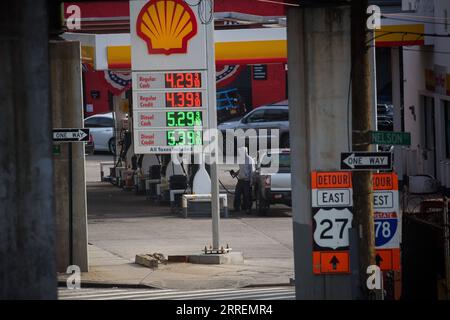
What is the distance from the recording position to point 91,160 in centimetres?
4991

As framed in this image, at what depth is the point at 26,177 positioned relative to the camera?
15289mm

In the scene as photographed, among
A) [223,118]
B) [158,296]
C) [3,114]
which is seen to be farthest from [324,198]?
[223,118]

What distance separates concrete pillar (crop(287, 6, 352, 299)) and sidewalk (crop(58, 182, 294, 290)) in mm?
4215

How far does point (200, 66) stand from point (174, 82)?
25.3 inches

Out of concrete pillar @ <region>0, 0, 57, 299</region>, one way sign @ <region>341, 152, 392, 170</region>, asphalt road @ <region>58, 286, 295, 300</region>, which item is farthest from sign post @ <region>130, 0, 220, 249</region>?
concrete pillar @ <region>0, 0, 57, 299</region>

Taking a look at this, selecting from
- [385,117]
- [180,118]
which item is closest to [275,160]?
[180,118]

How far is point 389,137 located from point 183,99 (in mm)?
9098

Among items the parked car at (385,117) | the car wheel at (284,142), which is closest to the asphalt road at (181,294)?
the car wheel at (284,142)

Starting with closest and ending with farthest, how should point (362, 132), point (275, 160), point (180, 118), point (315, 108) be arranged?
1. point (362, 132)
2. point (315, 108)
3. point (180, 118)
4. point (275, 160)

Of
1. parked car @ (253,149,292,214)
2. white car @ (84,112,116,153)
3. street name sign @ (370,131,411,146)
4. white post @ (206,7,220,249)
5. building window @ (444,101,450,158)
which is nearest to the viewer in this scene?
street name sign @ (370,131,411,146)

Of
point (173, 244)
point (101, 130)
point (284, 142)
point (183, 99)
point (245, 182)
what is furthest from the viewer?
point (101, 130)

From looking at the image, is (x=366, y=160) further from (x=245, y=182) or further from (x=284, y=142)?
(x=284, y=142)

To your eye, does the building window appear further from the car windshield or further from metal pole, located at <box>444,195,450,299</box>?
metal pole, located at <box>444,195,450,299</box>

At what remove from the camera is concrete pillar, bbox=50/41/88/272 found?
936 inches
